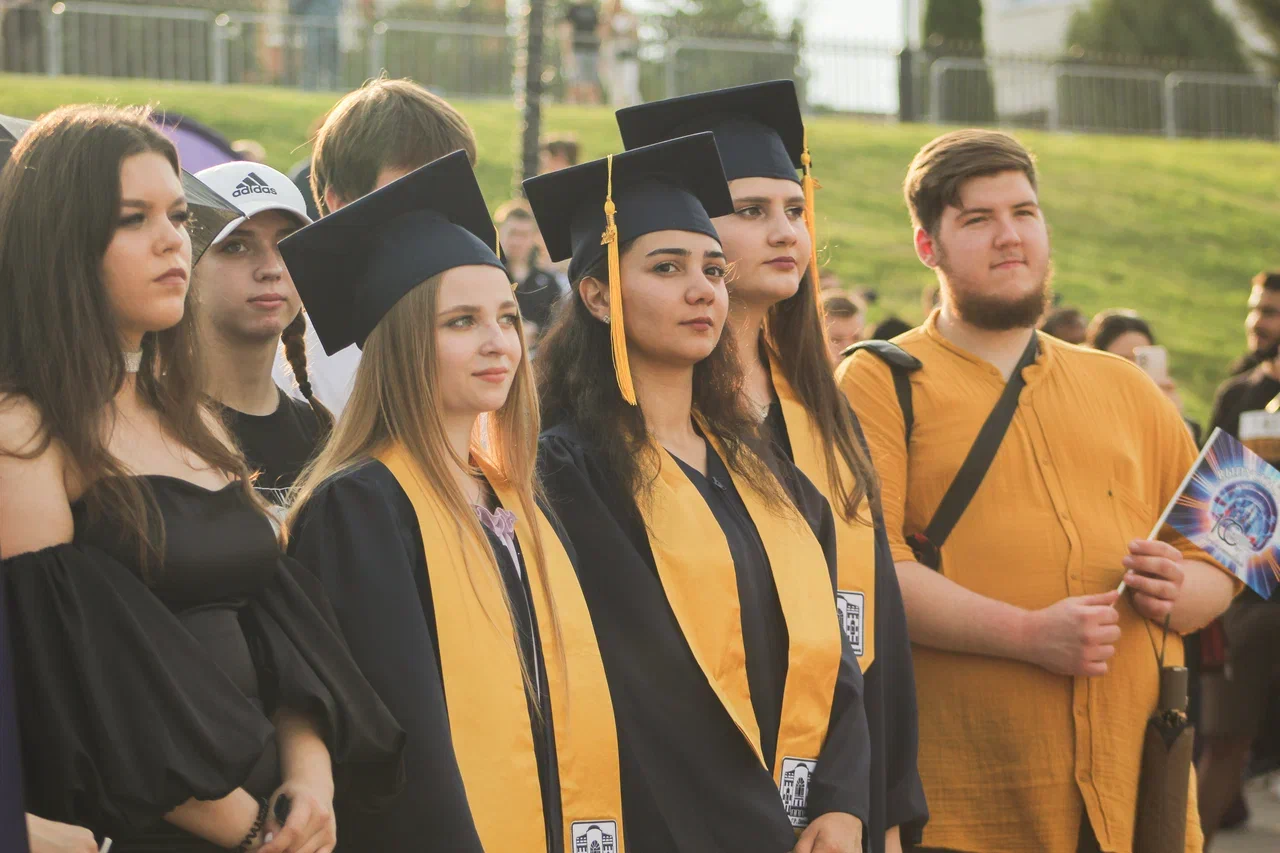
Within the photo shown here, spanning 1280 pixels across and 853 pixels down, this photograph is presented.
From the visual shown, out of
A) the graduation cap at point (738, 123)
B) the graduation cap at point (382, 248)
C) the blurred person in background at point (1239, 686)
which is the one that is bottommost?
the blurred person in background at point (1239, 686)

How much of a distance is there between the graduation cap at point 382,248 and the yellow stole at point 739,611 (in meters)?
0.69

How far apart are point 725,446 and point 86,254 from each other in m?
1.66

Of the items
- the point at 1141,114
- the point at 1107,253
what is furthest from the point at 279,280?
the point at 1141,114

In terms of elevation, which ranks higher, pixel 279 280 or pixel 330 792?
pixel 279 280

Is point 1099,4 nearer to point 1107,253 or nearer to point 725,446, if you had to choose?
point 1107,253

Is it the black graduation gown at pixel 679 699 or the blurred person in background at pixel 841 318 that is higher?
the blurred person in background at pixel 841 318

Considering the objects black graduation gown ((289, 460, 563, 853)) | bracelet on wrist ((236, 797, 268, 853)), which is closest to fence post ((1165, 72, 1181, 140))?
black graduation gown ((289, 460, 563, 853))

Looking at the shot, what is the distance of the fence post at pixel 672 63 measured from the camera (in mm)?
24891

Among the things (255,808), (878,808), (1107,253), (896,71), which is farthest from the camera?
(896,71)

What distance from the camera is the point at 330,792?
283 centimetres

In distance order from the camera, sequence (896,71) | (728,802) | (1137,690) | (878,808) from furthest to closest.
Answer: (896,71) → (1137,690) → (878,808) → (728,802)

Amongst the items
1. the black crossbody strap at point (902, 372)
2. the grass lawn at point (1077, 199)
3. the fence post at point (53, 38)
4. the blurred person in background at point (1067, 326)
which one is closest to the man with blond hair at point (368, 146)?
the black crossbody strap at point (902, 372)

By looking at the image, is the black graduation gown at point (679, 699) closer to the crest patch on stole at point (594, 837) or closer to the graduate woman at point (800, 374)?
the crest patch on stole at point (594, 837)

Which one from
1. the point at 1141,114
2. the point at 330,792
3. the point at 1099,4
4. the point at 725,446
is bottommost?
the point at 330,792
